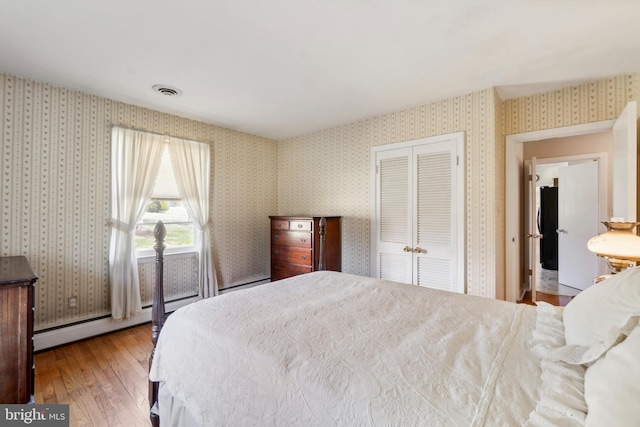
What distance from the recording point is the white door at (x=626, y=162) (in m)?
2.07

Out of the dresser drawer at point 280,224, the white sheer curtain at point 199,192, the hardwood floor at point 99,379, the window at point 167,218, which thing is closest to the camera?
the hardwood floor at point 99,379

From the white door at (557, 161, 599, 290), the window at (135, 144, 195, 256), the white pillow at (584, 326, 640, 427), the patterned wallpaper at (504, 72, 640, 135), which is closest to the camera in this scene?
the white pillow at (584, 326, 640, 427)

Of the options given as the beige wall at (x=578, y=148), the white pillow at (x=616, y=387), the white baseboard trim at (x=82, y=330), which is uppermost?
the beige wall at (x=578, y=148)

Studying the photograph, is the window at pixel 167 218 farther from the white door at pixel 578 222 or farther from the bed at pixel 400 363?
the white door at pixel 578 222

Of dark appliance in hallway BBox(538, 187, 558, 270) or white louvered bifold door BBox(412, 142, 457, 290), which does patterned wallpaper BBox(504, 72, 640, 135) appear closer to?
white louvered bifold door BBox(412, 142, 457, 290)

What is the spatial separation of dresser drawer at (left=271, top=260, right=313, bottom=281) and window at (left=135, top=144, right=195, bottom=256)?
1143 millimetres

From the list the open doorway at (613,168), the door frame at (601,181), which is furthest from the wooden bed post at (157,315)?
the door frame at (601,181)

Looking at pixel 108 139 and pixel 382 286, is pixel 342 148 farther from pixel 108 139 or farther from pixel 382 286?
pixel 108 139

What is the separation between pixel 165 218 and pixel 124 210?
507 mm

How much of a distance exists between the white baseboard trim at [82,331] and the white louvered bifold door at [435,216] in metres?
3.22

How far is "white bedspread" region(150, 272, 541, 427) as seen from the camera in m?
0.79

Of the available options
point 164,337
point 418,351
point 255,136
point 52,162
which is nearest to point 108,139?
point 52,162

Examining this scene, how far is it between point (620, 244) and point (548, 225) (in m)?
5.03

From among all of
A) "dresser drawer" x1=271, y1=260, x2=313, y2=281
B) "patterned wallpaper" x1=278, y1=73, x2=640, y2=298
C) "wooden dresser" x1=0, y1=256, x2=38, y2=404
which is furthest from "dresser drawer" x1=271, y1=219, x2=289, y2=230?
"wooden dresser" x1=0, y1=256, x2=38, y2=404
